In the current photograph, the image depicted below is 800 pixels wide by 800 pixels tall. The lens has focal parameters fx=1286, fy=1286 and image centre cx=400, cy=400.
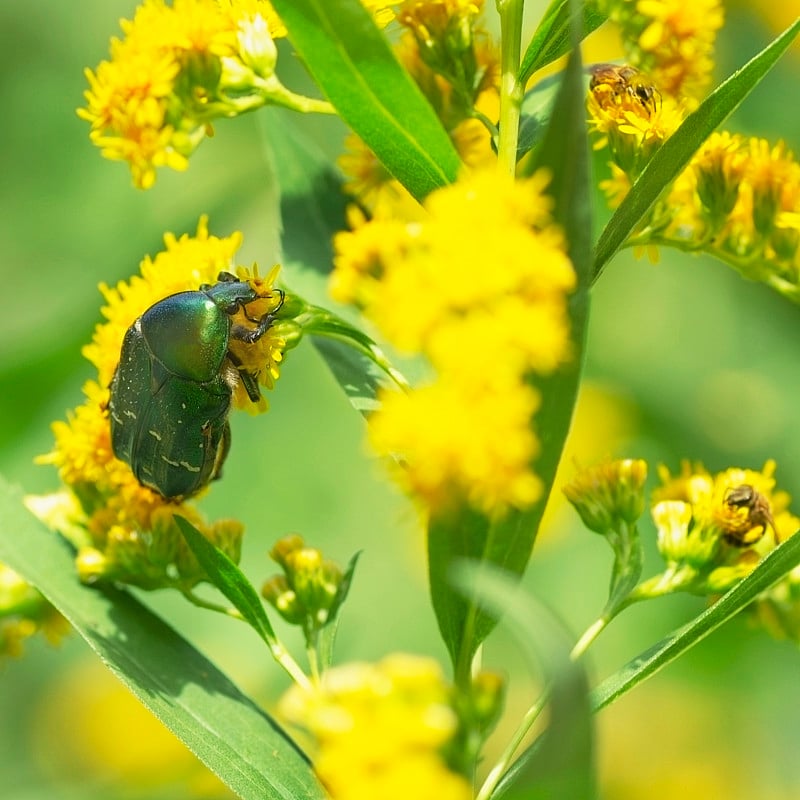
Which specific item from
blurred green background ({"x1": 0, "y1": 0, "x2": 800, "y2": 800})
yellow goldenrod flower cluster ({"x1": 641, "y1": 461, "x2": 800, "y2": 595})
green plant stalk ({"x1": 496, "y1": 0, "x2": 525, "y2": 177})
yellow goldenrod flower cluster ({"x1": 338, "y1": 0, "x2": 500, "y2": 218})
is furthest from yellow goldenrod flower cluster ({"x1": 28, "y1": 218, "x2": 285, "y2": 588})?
blurred green background ({"x1": 0, "y1": 0, "x2": 800, "y2": 800})

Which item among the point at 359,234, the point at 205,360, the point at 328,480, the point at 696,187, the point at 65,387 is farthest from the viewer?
the point at 328,480

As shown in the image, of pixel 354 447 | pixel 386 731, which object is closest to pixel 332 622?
pixel 386 731

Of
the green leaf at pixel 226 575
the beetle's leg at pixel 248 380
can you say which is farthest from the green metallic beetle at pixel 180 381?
the green leaf at pixel 226 575

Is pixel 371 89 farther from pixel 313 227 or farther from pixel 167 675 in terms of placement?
pixel 167 675

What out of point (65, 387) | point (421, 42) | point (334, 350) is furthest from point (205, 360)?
point (65, 387)

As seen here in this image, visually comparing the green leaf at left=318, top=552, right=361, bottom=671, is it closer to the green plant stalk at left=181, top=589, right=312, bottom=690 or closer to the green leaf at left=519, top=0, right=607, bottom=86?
the green plant stalk at left=181, top=589, right=312, bottom=690

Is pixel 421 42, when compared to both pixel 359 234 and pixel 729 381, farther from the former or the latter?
pixel 729 381

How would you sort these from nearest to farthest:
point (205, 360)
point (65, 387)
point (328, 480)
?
point (205, 360) → point (65, 387) → point (328, 480)
